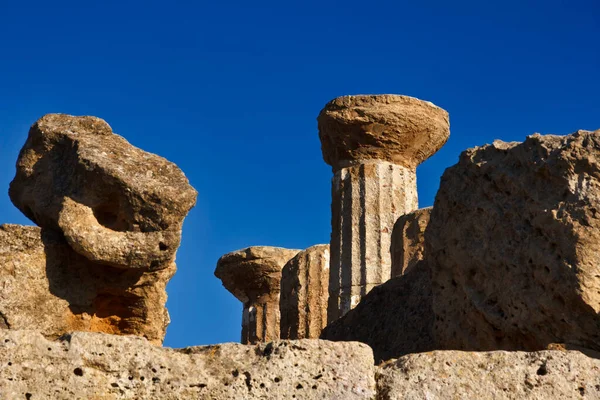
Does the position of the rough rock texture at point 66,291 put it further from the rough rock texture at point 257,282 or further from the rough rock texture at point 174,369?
the rough rock texture at point 257,282

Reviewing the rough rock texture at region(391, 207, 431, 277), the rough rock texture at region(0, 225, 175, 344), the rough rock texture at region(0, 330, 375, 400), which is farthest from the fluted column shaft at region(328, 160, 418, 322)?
the rough rock texture at region(0, 330, 375, 400)

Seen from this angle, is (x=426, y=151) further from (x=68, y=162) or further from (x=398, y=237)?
(x=68, y=162)

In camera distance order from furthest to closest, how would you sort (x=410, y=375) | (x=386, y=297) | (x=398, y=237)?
(x=398, y=237) < (x=386, y=297) < (x=410, y=375)

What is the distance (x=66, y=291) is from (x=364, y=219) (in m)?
8.06

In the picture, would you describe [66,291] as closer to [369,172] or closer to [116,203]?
[116,203]

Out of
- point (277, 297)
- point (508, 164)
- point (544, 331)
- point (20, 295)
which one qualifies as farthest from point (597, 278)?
point (277, 297)

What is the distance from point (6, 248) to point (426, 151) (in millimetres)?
8640

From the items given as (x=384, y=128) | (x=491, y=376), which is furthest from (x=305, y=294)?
(x=491, y=376)

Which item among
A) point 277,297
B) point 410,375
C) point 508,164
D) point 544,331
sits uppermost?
point 277,297

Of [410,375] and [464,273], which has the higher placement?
[464,273]

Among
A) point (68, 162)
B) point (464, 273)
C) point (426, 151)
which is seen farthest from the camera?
point (426, 151)

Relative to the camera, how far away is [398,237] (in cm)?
1257

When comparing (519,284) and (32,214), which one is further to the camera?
(32,214)

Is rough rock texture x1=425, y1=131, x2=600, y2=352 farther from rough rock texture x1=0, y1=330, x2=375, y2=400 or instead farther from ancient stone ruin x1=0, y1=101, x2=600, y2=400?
rough rock texture x1=0, y1=330, x2=375, y2=400
